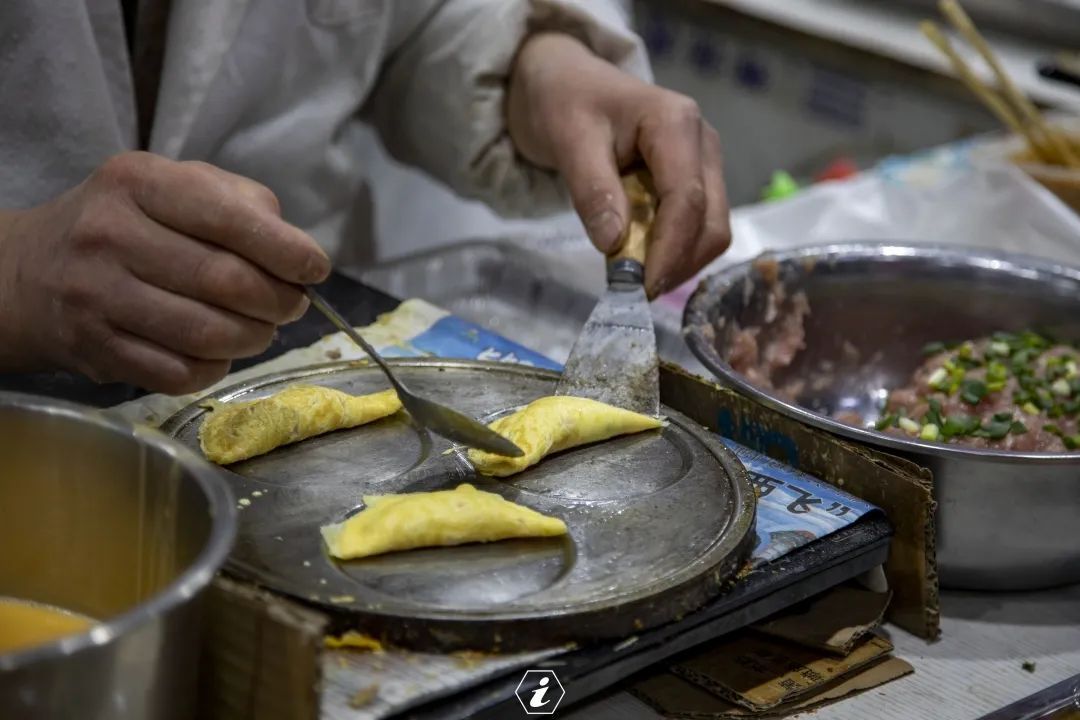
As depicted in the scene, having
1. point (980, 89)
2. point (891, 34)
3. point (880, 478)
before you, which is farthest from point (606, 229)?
point (891, 34)

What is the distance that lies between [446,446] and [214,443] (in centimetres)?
24

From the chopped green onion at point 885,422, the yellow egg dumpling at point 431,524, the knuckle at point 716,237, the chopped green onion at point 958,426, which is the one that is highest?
the knuckle at point 716,237

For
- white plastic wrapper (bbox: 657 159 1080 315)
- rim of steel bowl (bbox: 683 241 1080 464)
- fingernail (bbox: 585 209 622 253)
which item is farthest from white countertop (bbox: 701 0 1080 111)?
fingernail (bbox: 585 209 622 253)

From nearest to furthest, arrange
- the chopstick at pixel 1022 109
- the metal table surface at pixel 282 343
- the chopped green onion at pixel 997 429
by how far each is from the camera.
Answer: the metal table surface at pixel 282 343 < the chopped green onion at pixel 997 429 < the chopstick at pixel 1022 109

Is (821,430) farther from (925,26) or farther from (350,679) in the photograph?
(925,26)

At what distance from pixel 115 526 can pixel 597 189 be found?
2.73 ft

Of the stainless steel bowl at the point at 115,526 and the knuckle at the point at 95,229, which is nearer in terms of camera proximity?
the stainless steel bowl at the point at 115,526

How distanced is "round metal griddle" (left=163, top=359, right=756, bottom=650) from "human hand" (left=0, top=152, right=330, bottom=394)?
0.13 metres

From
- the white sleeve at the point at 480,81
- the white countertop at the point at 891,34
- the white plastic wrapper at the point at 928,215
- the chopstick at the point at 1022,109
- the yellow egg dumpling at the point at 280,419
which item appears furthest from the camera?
the white countertop at the point at 891,34

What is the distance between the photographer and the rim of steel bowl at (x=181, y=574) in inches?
29.9

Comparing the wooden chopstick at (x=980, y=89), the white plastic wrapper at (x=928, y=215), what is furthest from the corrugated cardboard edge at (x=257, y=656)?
the wooden chopstick at (x=980, y=89)

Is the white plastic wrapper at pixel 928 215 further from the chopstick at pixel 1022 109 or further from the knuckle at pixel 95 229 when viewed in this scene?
the knuckle at pixel 95 229

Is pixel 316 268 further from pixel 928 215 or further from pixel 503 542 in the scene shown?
pixel 928 215

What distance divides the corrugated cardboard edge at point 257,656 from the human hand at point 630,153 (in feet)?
2.53
